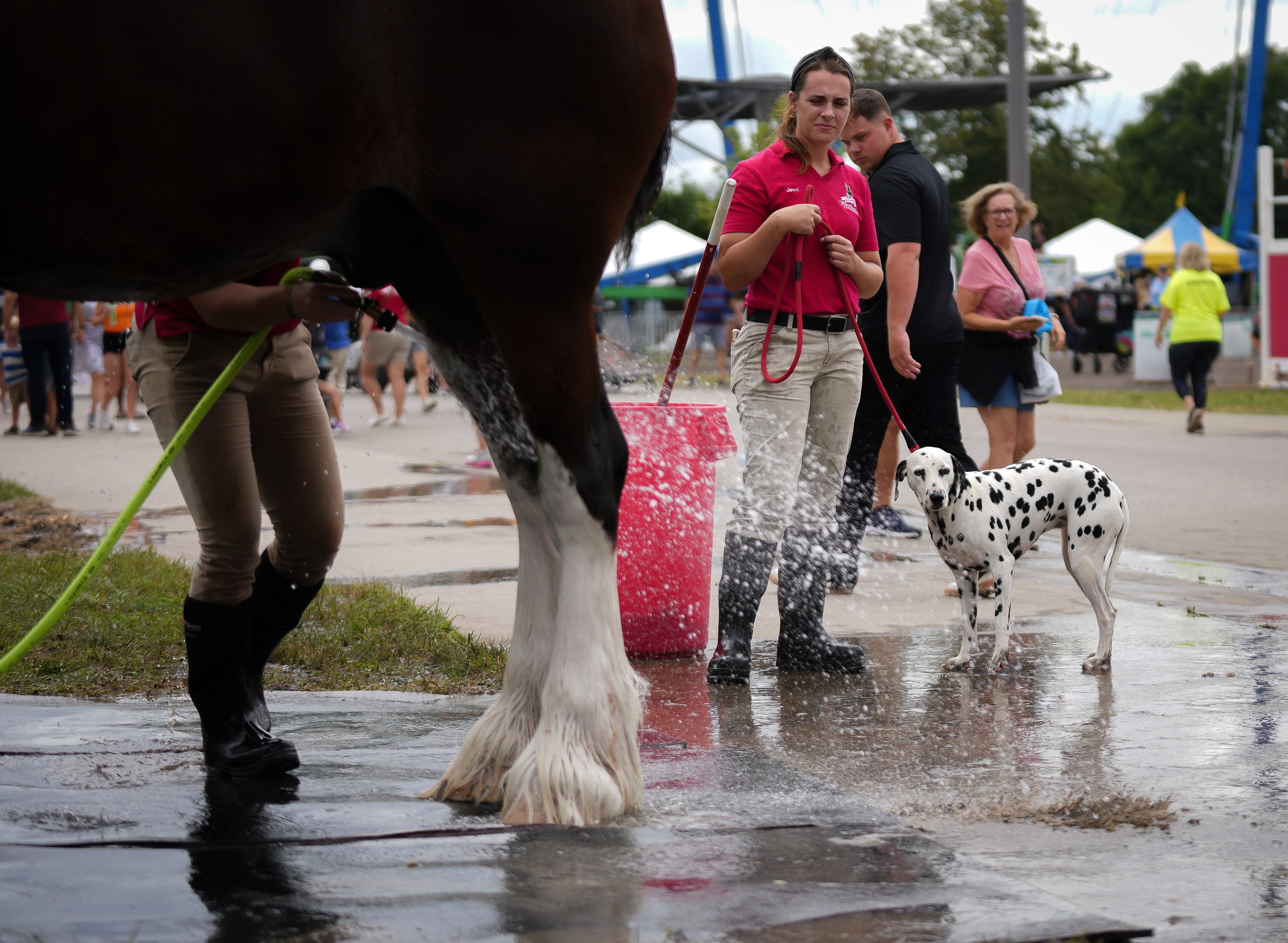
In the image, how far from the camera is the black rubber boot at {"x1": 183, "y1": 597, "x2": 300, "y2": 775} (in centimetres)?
351

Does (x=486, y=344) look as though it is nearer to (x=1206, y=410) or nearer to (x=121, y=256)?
(x=121, y=256)

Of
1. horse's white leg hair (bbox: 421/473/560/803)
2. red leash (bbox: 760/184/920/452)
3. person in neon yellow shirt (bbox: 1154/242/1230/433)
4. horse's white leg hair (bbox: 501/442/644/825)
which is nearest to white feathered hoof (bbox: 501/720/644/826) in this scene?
horse's white leg hair (bbox: 501/442/644/825)

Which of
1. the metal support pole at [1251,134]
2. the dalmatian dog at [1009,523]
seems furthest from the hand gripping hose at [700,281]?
the metal support pole at [1251,134]

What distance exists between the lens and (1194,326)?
14727mm

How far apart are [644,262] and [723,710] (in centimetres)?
2546

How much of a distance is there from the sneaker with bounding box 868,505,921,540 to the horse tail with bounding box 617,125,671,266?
15.3ft

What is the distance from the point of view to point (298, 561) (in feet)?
12.2

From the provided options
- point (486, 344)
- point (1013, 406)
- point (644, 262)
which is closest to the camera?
point (486, 344)

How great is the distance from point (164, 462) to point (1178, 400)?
17121mm

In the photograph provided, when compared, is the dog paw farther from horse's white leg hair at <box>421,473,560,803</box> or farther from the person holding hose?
the person holding hose

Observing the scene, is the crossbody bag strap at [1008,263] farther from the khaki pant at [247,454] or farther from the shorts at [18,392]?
the shorts at [18,392]

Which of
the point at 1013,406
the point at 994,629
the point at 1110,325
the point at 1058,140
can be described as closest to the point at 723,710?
the point at 994,629

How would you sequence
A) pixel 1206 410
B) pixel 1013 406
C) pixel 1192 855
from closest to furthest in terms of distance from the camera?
pixel 1192 855, pixel 1013 406, pixel 1206 410

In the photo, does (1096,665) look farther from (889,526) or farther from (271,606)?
(889,526)
